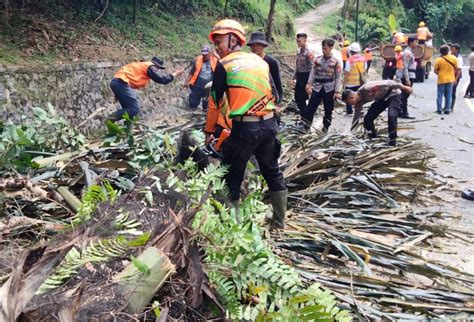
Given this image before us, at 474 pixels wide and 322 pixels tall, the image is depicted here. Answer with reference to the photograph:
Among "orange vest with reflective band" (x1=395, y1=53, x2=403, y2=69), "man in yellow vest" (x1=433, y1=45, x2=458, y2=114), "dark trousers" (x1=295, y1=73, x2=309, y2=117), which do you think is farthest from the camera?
"orange vest with reflective band" (x1=395, y1=53, x2=403, y2=69)

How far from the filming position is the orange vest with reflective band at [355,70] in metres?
12.3

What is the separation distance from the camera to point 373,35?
97.5ft

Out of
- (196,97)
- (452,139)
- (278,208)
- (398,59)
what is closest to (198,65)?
(196,97)

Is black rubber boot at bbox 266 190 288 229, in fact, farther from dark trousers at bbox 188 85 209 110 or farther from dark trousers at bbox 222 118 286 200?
dark trousers at bbox 188 85 209 110

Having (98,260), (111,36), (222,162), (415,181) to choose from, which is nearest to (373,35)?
(111,36)

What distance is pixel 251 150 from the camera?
431 cm

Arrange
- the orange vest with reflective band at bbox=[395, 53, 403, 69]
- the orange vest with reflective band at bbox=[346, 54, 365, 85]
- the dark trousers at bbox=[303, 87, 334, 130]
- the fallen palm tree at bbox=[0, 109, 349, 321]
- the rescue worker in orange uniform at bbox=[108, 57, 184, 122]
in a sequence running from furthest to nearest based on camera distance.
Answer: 1. the orange vest with reflective band at bbox=[395, 53, 403, 69]
2. the orange vest with reflective band at bbox=[346, 54, 365, 85]
3. the dark trousers at bbox=[303, 87, 334, 130]
4. the rescue worker in orange uniform at bbox=[108, 57, 184, 122]
5. the fallen palm tree at bbox=[0, 109, 349, 321]

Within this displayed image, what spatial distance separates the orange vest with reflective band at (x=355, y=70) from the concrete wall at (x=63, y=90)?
473cm

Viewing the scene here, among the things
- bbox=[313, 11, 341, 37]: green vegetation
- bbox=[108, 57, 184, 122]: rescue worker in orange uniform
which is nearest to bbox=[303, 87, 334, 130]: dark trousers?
bbox=[108, 57, 184, 122]: rescue worker in orange uniform

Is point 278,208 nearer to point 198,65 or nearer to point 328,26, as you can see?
point 198,65

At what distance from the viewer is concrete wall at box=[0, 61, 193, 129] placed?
866cm

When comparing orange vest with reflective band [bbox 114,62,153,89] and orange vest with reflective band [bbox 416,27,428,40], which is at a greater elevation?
orange vest with reflective band [bbox 114,62,153,89]

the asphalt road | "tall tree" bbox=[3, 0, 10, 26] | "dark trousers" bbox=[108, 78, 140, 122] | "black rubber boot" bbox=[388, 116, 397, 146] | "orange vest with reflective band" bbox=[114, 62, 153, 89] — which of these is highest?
"tall tree" bbox=[3, 0, 10, 26]

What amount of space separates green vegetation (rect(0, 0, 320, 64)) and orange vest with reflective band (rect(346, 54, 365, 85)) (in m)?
4.20
